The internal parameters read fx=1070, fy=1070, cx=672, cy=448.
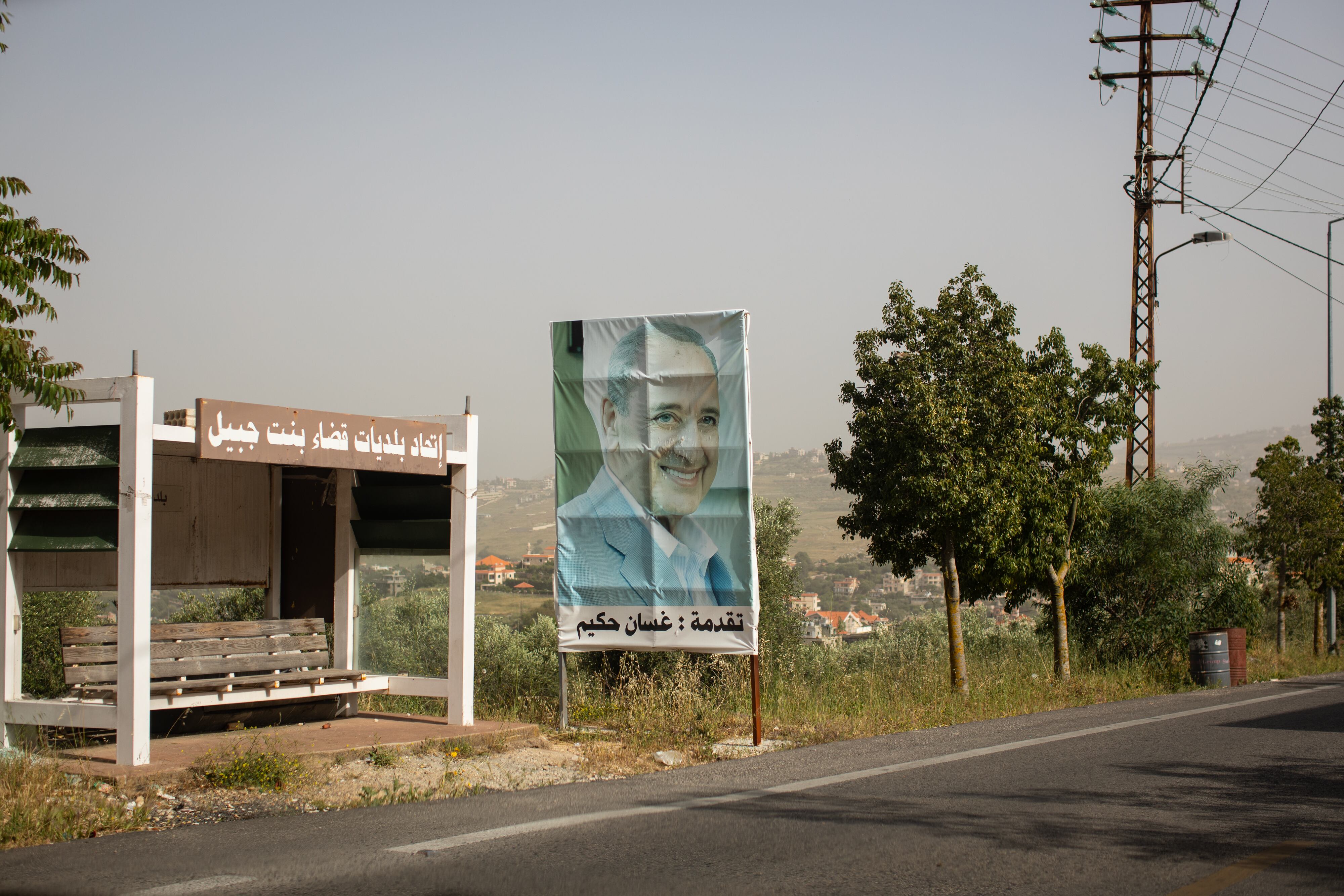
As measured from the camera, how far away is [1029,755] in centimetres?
1002

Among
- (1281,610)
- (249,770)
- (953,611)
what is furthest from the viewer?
(1281,610)

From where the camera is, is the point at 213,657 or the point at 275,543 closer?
the point at 213,657

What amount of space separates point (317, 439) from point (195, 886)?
17.3 ft

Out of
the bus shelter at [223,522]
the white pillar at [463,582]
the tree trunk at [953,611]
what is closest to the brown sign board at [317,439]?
the bus shelter at [223,522]

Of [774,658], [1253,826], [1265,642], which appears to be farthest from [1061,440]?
[1265,642]

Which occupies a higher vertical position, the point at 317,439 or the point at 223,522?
the point at 317,439

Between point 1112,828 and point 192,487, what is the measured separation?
30.4 ft

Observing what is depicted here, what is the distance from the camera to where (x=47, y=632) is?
17.1 metres

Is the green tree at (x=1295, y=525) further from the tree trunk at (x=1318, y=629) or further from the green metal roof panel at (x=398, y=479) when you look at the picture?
the green metal roof panel at (x=398, y=479)

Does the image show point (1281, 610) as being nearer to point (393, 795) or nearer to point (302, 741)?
point (302, 741)

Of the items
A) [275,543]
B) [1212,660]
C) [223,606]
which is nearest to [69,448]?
[275,543]

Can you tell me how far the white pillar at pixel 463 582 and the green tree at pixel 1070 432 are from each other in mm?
10374

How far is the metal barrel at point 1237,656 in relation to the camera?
19219 millimetres

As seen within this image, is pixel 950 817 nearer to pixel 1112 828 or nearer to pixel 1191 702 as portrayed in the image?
pixel 1112 828
